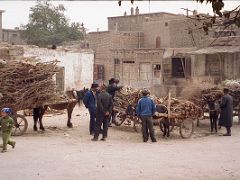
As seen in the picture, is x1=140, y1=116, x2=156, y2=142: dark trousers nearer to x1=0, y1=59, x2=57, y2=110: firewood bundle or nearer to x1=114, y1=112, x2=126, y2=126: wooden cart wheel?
x1=114, y1=112, x2=126, y2=126: wooden cart wheel

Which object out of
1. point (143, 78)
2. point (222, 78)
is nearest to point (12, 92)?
point (222, 78)

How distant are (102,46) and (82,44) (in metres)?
3.29

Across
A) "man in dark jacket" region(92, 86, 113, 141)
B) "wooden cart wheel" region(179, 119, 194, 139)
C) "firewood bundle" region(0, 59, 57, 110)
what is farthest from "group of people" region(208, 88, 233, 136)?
"firewood bundle" region(0, 59, 57, 110)

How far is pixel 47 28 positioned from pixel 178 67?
2296 centimetres

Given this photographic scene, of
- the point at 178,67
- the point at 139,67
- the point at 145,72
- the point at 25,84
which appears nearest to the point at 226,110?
the point at 25,84

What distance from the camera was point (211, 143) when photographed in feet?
42.3

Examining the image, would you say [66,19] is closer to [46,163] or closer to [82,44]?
[82,44]

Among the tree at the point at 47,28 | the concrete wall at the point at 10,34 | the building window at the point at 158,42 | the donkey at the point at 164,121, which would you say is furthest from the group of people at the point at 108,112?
the concrete wall at the point at 10,34

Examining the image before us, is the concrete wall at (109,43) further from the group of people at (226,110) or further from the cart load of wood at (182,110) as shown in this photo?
the cart load of wood at (182,110)

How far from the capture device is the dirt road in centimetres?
823

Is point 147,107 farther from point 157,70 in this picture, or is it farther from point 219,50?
point 157,70

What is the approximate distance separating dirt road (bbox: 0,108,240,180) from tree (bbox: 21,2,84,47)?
35.0 metres

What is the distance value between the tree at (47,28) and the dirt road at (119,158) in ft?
115

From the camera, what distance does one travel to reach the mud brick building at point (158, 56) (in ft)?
94.9
